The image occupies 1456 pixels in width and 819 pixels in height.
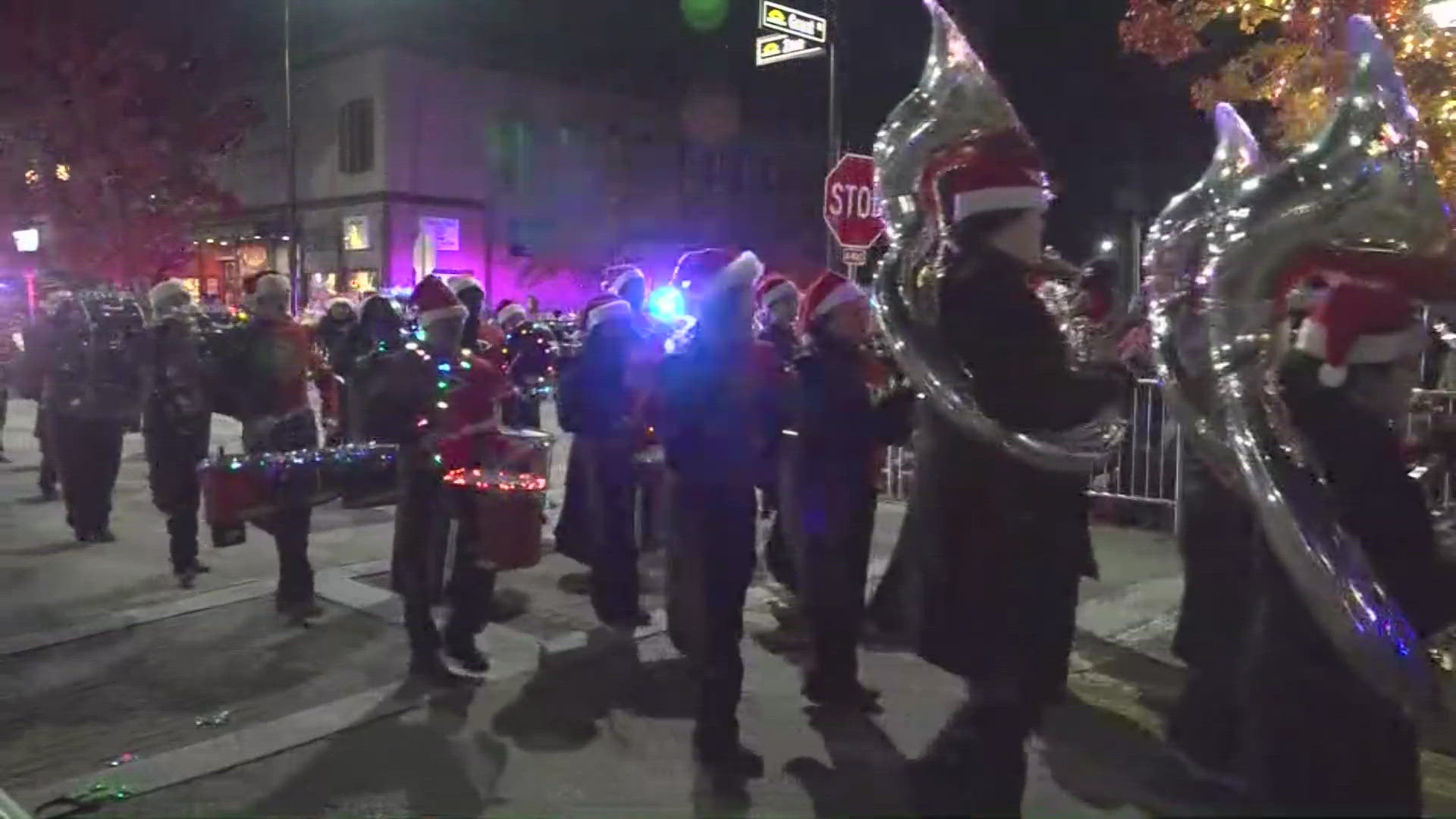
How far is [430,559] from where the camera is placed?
5.57 m

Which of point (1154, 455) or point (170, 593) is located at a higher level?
point (1154, 455)

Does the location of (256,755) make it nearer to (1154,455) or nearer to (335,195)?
(1154,455)

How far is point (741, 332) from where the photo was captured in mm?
4707

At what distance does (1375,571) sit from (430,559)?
398 centimetres

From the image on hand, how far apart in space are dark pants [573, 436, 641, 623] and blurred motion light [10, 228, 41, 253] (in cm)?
2181

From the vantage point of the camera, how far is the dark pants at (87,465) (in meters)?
8.56

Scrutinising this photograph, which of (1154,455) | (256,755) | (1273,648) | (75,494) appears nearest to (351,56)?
(75,494)

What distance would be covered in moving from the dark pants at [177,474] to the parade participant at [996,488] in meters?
5.32

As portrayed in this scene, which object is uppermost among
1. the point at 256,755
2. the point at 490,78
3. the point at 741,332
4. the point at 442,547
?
the point at 490,78

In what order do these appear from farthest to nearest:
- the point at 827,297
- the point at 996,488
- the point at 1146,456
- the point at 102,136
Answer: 1. the point at 102,136
2. the point at 1146,456
3. the point at 827,297
4. the point at 996,488

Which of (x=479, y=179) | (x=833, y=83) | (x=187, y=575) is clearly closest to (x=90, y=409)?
(x=187, y=575)

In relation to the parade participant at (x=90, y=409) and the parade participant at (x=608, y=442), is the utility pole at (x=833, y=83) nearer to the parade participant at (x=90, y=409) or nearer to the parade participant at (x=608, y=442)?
the parade participant at (x=608, y=442)

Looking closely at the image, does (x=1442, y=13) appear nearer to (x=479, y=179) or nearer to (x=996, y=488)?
(x=996, y=488)

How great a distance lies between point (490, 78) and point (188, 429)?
88.6 ft
